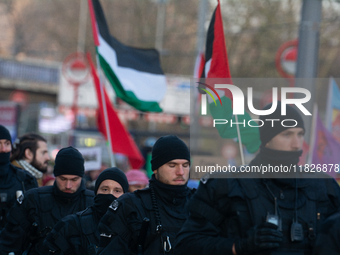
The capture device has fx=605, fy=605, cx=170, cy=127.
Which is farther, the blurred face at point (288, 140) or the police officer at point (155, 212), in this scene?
the police officer at point (155, 212)

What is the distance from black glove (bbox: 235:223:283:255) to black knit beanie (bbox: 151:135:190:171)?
1.41m

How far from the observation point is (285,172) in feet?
10.5

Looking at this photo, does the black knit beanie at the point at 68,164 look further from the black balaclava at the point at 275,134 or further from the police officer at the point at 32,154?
the black balaclava at the point at 275,134

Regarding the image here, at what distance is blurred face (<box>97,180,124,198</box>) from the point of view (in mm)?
5035

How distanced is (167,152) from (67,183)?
4.98ft

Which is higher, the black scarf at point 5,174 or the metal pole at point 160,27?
the metal pole at point 160,27

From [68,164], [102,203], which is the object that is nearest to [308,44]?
[68,164]

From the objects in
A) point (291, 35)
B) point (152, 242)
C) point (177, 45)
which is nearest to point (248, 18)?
point (291, 35)

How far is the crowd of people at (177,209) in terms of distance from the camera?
3.10 meters

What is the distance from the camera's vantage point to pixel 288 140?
3.24 meters

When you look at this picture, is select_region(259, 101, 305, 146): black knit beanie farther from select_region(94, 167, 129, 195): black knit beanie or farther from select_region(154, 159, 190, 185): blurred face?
select_region(94, 167, 129, 195): black knit beanie

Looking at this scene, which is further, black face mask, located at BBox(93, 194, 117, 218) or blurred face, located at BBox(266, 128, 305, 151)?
black face mask, located at BBox(93, 194, 117, 218)

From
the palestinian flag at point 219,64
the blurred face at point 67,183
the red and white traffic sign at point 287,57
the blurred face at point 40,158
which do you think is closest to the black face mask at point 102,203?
the blurred face at point 67,183

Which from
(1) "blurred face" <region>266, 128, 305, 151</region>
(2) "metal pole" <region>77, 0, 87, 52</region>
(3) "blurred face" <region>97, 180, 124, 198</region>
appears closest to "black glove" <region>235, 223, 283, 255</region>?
(1) "blurred face" <region>266, 128, 305, 151</region>
